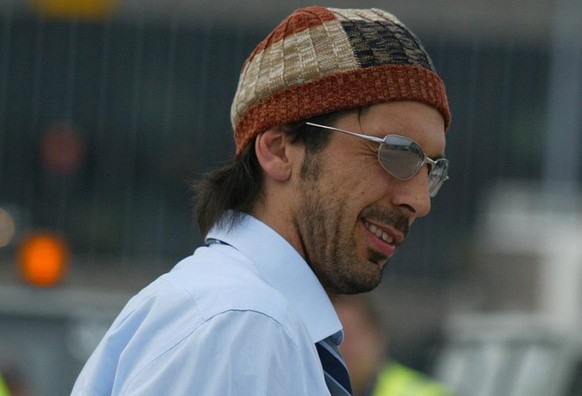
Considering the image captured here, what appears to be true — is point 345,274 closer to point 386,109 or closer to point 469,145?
point 386,109

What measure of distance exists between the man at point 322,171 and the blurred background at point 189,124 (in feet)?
64.8

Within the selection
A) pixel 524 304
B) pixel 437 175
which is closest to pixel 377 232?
pixel 437 175

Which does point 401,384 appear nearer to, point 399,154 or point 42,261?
point 42,261

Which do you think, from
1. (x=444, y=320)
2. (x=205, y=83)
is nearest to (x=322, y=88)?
(x=444, y=320)

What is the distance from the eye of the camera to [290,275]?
2.50 m

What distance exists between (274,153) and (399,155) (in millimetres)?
229

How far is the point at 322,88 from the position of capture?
2629 mm

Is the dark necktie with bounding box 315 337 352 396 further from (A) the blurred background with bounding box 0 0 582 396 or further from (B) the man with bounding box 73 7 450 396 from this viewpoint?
(A) the blurred background with bounding box 0 0 582 396

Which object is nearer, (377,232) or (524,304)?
(377,232)

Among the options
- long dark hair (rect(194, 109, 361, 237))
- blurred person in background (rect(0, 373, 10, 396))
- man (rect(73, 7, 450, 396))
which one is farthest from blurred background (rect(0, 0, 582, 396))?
man (rect(73, 7, 450, 396))

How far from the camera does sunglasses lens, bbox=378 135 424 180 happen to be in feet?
8.61

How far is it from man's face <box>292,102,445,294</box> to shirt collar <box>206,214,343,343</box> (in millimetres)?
82

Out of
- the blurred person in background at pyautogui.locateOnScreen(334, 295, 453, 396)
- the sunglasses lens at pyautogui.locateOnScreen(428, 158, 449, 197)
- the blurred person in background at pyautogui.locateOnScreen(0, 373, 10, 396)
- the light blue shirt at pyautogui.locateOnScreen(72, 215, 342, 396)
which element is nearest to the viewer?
the light blue shirt at pyautogui.locateOnScreen(72, 215, 342, 396)

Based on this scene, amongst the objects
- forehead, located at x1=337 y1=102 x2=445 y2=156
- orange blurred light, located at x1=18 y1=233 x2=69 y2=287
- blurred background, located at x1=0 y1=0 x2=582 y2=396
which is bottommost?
blurred background, located at x1=0 y1=0 x2=582 y2=396
